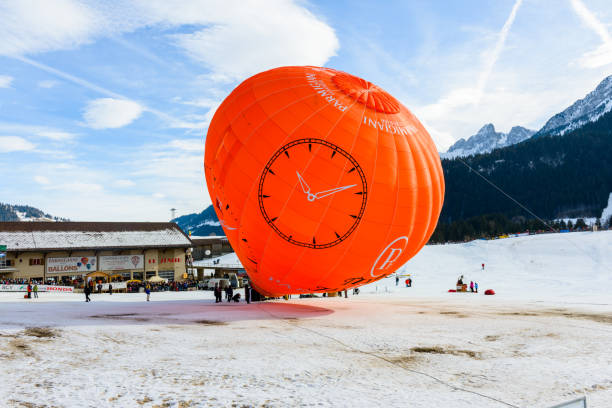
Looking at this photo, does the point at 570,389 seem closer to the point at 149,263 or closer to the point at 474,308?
the point at 474,308

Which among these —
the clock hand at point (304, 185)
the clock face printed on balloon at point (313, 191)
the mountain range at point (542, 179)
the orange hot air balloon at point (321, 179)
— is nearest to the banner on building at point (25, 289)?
the orange hot air balloon at point (321, 179)

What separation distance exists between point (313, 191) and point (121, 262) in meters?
42.6

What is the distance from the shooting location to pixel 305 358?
934 centimetres

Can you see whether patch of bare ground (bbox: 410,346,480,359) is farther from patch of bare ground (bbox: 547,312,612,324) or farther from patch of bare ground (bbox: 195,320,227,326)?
patch of bare ground (bbox: 547,312,612,324)

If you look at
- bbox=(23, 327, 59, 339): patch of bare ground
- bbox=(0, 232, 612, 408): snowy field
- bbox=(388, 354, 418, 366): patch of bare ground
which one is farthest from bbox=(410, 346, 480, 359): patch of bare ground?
bbox=(23, 327, 59, 339): patch of bare ground

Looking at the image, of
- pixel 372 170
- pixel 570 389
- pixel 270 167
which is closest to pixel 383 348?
pixel 570 389

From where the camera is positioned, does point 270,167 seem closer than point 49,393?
No

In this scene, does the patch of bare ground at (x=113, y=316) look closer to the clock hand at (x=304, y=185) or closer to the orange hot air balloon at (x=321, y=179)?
the orange hot air balloon at (x=321, y=179)

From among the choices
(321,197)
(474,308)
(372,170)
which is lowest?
(474,308)

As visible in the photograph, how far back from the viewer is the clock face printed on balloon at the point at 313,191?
44.0ft

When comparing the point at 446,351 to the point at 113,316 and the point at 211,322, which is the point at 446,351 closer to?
the point at 211,322

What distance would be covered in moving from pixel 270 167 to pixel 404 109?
621 cm

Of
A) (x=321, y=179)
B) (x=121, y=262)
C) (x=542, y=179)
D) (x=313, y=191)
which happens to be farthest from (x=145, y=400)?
(x=542, y=179)

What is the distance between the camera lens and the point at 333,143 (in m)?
13.5
